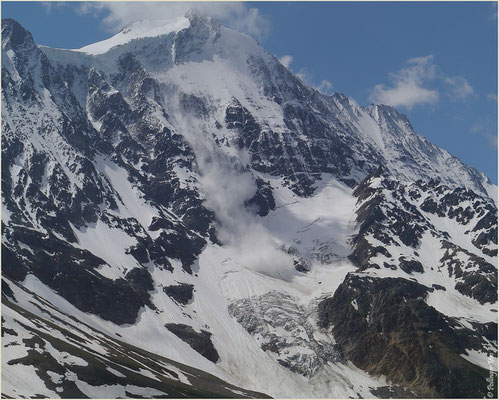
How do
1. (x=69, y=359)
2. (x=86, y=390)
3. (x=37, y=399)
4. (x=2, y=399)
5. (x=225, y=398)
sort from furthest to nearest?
(x=225, y=398), (x=69, y=359), (x=86, y=390), (x=37, y=399), (x=2, y=399)

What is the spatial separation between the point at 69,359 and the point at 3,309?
3455 centimetres

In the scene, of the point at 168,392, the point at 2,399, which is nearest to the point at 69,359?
the point at 168,392

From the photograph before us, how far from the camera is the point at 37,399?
477 feet

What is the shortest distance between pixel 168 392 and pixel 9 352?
140 feet

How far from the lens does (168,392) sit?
17850cm

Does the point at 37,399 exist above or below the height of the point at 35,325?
below

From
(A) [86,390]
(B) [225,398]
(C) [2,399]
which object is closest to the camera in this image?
(C) [2,399]

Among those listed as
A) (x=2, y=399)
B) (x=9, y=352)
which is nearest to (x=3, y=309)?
(x=9, y=352)

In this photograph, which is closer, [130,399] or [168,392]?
[130,399]

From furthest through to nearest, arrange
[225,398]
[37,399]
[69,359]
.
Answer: [225,398] → [69,359] → [37,399]

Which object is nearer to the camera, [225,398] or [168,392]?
[168,392]

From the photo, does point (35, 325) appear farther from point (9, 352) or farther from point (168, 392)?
point (168, 392)

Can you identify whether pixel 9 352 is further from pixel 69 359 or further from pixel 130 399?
pixel 130 399

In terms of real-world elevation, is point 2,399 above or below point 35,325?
below
